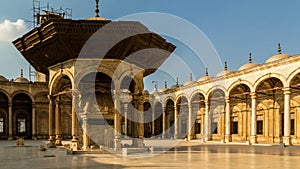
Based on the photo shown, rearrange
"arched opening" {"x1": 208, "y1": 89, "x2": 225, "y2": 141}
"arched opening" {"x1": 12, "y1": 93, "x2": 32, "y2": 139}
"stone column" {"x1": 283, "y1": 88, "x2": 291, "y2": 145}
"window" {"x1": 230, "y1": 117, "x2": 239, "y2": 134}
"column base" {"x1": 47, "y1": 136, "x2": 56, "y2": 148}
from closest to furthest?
"column base" {"x1": 47, "y1": 136, "x2": 56, "y2": 148} < "stone column" {"x1": 283, "y1": 88, "x2": 291, "y2": 145} < "window" {"x1": 230, "y1": 117, "x2": 239, "y2": 134} < "arched opening" {"x1": 208, "y1": 89, "x2": 225, "y2": 141} < "arched opening" {"x1": 12, "y1": 93, "x2": 32, "y2": 139}

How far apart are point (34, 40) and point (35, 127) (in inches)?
993

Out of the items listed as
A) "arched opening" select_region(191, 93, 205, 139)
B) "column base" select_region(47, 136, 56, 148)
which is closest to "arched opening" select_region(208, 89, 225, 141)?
"arched opening" select_region(191, 93, 205, 139)

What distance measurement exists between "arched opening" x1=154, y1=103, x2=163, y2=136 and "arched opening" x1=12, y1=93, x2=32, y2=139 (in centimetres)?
1834

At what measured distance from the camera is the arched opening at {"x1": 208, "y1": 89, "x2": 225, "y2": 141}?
114 feet

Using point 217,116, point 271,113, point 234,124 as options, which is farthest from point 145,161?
point 217,116

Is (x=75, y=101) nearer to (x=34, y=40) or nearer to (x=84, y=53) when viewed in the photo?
(x=84, y=53)

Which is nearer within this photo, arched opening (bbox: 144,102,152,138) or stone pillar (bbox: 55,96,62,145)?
stone pillar (bbox: 55,96,62,145)

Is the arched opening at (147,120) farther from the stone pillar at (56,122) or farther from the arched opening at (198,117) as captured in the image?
the stone pillar at (56,122)

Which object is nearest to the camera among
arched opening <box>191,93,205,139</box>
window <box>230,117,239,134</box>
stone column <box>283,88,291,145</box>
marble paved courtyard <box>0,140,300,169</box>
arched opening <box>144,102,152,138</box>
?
marble paved courtyard <box>0,140,300,169</box>

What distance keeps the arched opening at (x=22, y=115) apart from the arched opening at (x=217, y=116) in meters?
23.6

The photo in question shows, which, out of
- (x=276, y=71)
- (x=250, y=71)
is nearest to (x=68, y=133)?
(x=250, y=71)

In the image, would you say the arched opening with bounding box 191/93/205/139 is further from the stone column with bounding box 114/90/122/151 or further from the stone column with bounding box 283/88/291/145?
the stone column with bounding box 114/90/122/151

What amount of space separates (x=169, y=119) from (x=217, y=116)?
9.98m

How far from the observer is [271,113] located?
29609 mm
